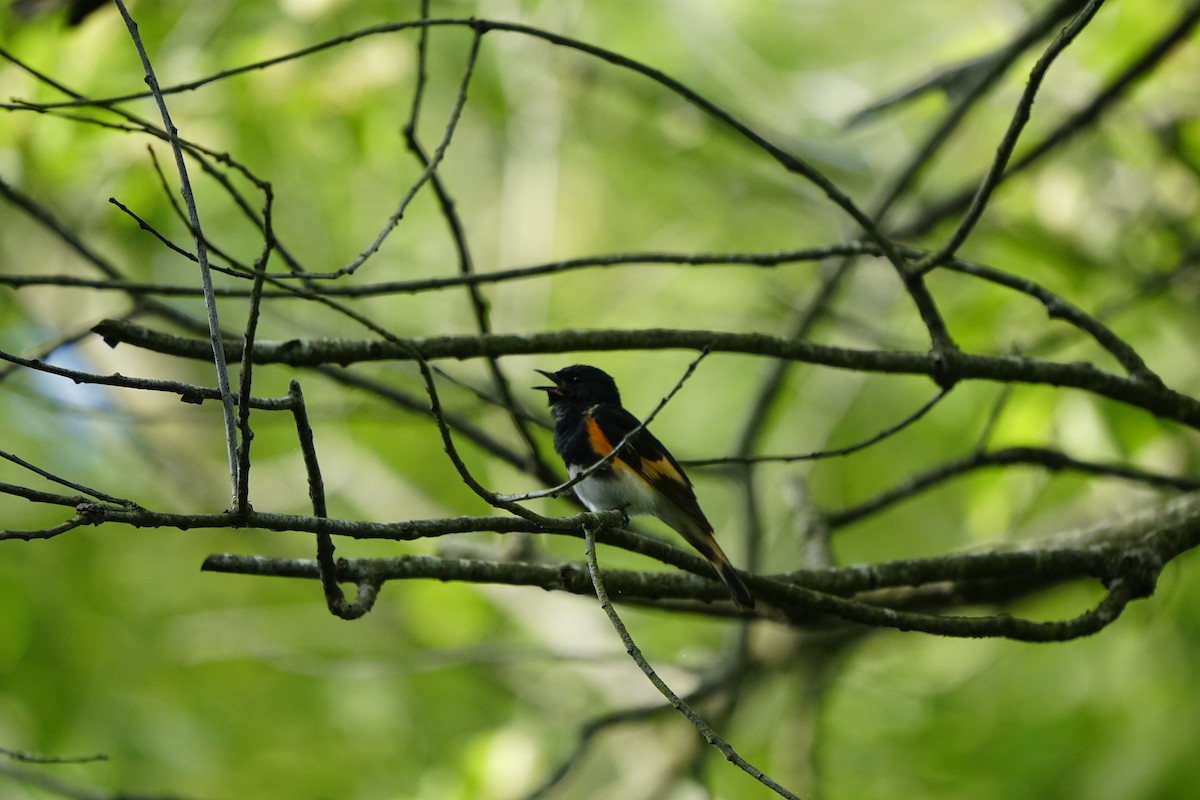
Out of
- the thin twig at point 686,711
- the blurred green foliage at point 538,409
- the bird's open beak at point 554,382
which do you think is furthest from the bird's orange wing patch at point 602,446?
the thin twig at point 686,711

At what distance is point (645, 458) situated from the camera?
470 cm

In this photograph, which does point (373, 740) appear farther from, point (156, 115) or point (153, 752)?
point (156, 115)

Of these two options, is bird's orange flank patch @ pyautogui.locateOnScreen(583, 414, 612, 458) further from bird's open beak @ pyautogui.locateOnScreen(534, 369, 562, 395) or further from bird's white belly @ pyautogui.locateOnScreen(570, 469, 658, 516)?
bird's open beak @ pyautogui.locateOnScreen(534, 369, 562, 395)

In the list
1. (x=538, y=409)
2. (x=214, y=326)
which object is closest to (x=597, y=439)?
(x=538, y=409)

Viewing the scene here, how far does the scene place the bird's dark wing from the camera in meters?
4.60

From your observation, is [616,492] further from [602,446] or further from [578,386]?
[578,386]

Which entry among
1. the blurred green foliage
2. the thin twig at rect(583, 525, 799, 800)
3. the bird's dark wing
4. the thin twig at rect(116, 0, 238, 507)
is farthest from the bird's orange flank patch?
the thin twig at rect(116, 0, 238, 507)

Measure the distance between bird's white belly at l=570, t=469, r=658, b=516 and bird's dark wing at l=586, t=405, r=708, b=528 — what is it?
36mm

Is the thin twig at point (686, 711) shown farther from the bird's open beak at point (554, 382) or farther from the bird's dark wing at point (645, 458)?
the bird's open beak at point (554, 382)

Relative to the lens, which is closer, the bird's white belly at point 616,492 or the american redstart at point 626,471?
the american redstart at point 626,471

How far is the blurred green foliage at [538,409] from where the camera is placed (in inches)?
201

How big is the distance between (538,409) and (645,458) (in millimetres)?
2406

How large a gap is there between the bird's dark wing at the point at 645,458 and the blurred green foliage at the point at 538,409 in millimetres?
582

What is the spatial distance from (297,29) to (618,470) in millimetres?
2600
